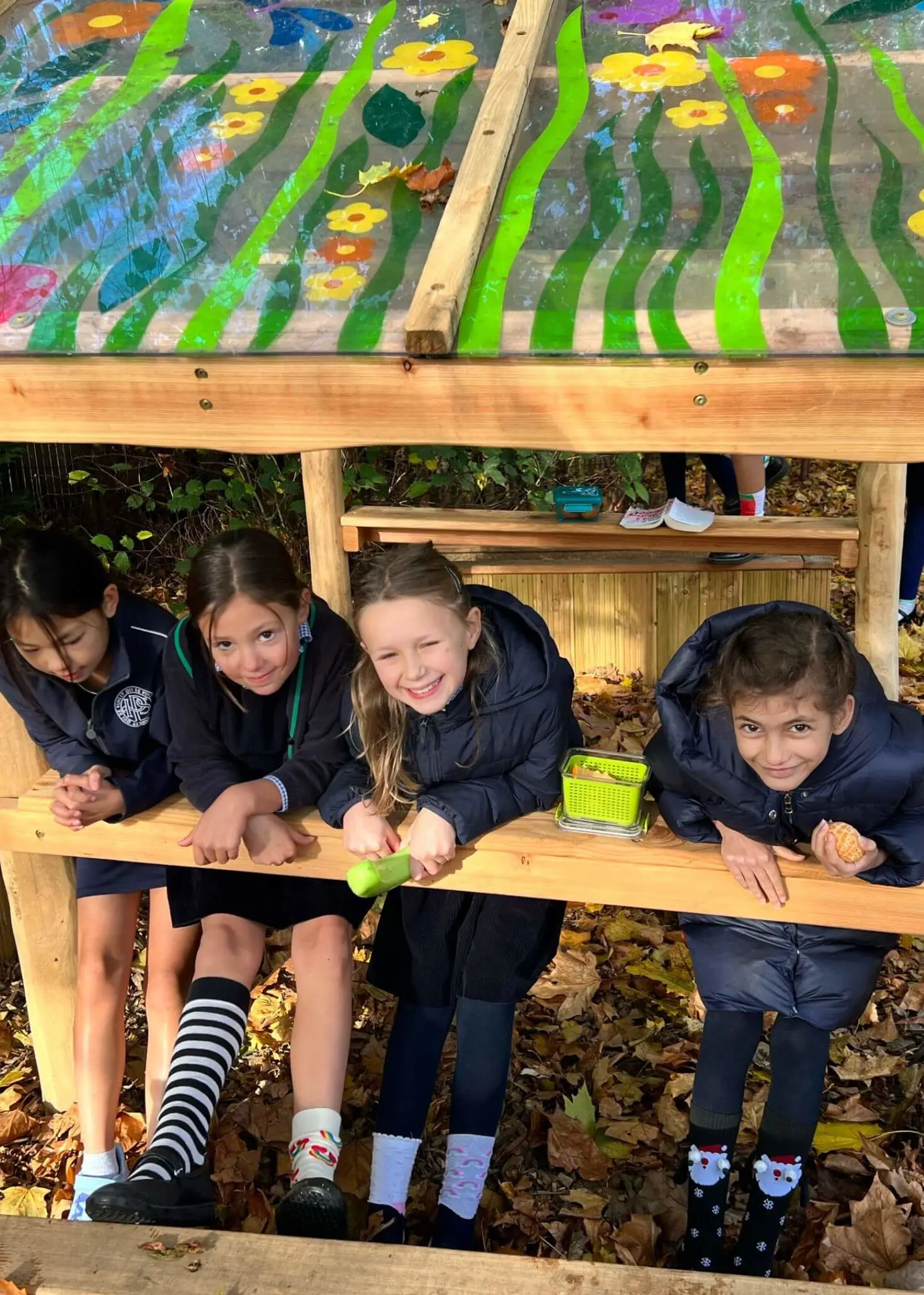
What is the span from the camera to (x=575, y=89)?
2.38m

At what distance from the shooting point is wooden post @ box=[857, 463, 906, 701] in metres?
4.06

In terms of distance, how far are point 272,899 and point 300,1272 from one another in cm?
77

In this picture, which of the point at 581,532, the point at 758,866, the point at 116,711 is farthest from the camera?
the point at 581,532

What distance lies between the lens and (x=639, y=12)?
8.34 feet

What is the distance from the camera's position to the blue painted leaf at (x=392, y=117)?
2361 mm

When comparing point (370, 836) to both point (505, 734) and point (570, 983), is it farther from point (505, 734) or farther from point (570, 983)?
point (570, 983)

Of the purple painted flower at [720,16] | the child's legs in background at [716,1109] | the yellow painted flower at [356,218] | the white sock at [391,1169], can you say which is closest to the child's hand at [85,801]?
the white sock at [391,1169]

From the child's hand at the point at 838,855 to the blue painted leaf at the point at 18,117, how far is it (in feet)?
6.89

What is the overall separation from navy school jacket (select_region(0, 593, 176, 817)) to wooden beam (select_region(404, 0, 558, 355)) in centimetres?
103

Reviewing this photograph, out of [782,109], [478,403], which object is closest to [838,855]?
[478,403]

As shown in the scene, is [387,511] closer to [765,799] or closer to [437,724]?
[437,724]

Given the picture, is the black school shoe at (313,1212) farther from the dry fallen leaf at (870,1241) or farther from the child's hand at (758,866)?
the dry fallen leaf at (870,1241)

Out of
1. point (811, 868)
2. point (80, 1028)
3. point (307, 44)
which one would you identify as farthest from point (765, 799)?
point (307, 44)

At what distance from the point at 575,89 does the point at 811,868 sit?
60.7 inches
